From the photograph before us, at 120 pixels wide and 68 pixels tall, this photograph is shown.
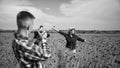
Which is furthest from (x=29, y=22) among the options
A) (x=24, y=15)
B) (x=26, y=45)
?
(x=26, y=45)

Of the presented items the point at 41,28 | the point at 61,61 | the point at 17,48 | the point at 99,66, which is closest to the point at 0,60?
the point at 41,28

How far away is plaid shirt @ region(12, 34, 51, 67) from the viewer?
112 inches

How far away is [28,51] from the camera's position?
2.88 m

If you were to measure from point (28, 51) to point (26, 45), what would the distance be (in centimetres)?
10

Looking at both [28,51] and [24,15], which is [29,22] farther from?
[28,51]

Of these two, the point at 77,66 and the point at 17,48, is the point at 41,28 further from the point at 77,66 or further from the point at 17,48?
the point at 17,48

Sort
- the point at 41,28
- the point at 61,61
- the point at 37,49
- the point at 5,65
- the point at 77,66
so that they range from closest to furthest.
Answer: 1. the point at 37,49
2. the point at 61,61
3. the point at 77,66
4. the point at 5,65
5. the point at 41,28

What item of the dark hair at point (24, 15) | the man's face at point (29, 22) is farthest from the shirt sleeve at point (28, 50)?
the dark hair at point (24, 15)

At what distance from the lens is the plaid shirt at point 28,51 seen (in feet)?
9.35

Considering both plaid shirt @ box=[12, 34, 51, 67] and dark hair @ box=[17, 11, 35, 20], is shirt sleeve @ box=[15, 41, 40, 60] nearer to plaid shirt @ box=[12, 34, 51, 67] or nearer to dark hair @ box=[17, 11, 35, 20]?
plaid shirt @ box=[12, 34, 51, 67]

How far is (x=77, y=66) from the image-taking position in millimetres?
5602

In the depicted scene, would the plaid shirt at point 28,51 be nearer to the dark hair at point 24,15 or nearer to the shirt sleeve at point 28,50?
the shirt sleeve at point 28,50

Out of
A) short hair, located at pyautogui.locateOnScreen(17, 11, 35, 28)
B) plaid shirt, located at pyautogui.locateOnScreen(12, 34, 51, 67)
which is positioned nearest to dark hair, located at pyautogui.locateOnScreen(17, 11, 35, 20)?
short hair, located at pyautogui.locateOnScreen(17, 11, 35, 28)

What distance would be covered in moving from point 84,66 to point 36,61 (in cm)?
305
